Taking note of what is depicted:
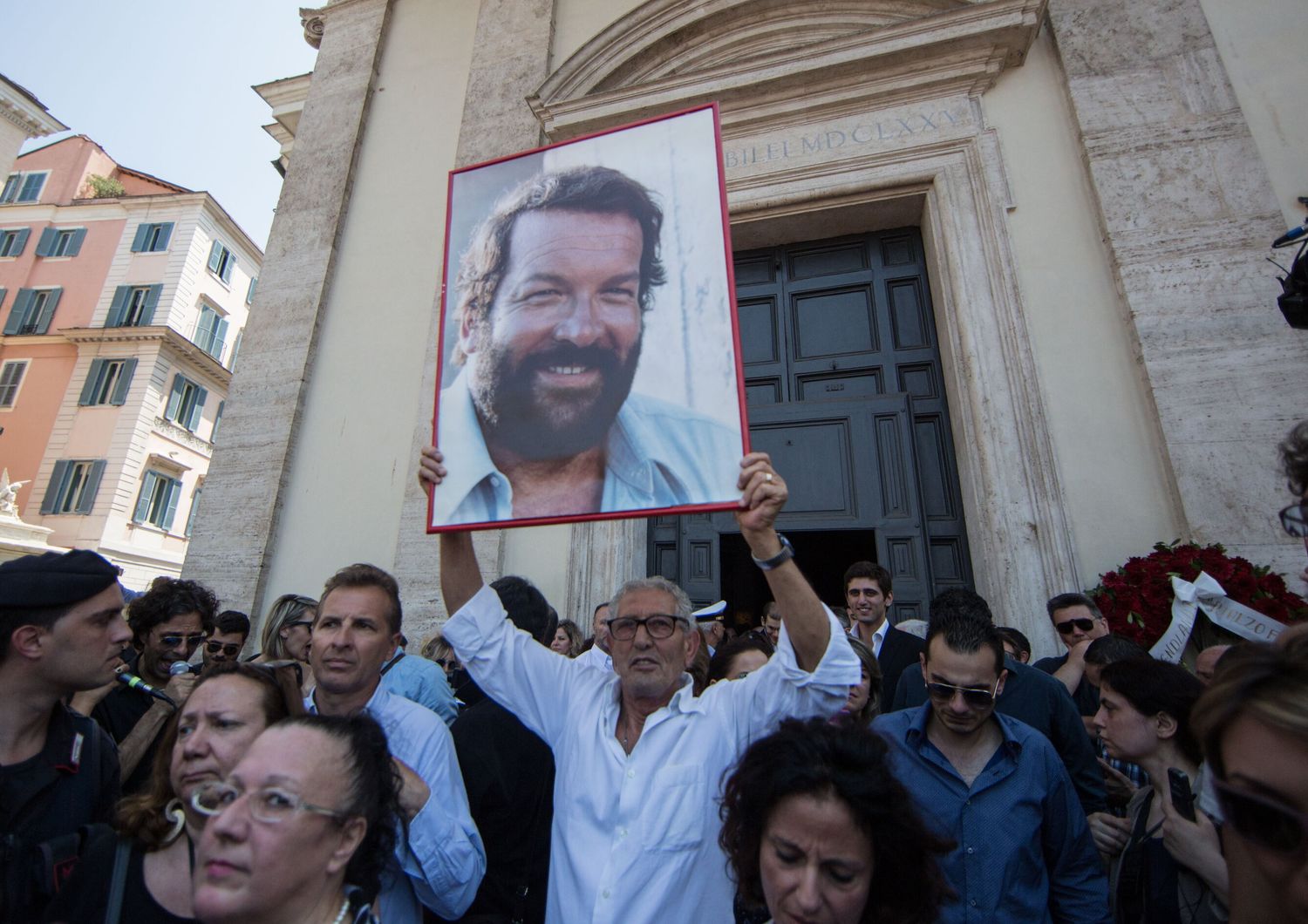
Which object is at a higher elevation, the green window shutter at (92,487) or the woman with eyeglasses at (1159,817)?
the green window shutter at (92,487)

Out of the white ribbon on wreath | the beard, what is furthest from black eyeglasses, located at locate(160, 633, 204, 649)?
the white ribbon on wreath

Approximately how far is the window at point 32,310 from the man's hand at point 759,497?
32902 mm

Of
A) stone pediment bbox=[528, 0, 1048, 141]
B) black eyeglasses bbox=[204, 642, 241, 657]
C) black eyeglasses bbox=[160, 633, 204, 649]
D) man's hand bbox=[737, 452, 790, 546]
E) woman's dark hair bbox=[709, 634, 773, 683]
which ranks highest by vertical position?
stone pediment bbox=[528, 0, 1048, 141]

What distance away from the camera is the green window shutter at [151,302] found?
2552 centimetres

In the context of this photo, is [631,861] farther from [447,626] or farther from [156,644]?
[156,644]

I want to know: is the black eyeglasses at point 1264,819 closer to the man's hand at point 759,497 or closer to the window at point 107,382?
the man's hand at point 759,497

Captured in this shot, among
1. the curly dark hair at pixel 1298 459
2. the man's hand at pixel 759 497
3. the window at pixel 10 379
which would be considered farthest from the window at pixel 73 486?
the curly dark hair at pixel 1298 459

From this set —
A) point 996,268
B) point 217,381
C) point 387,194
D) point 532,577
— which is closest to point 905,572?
point 996,268

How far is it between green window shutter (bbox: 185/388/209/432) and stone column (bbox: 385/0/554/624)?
914 inches

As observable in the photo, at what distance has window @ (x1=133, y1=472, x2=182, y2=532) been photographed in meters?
23.8

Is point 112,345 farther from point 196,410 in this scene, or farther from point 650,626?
point 650,626

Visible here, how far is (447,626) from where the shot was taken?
2391mm

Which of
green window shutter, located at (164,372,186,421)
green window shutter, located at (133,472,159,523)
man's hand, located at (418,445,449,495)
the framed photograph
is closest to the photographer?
the framed photograph

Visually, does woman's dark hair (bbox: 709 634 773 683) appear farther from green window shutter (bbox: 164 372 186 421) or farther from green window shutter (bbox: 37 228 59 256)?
green window shutter (bbox: 37 228 59 256)
